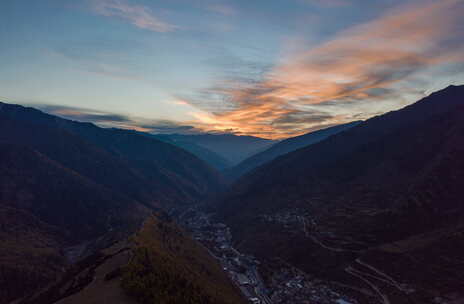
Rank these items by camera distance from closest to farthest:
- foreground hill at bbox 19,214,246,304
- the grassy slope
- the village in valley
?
foreground hill at bbox 19,214,246,304 → the grassy slope → the village in valley

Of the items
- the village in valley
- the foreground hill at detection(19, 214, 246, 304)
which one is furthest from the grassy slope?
the village in valley

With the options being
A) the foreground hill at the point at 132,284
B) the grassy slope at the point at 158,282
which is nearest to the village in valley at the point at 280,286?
the grassy slope at the point at 158,282

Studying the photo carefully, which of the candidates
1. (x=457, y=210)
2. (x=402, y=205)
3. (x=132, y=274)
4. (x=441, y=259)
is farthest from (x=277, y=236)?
(x=132, y=274)

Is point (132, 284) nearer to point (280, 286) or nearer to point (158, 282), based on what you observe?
point (158, 282)

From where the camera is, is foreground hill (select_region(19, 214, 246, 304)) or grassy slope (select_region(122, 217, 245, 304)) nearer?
A: foreground hill (select_region(19, 214, 246, 304))

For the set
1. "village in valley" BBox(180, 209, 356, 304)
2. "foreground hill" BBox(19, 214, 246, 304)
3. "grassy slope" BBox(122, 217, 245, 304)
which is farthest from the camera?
"village in valley" BBox(180, 209, 356, 304)

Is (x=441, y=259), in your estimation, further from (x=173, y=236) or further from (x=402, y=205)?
(x=173, y=236)

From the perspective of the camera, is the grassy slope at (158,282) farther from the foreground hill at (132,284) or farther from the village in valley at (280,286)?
the village in valley at (280,286)

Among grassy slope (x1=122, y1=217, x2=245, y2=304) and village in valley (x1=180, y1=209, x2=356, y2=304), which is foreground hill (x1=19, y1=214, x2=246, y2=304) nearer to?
grassy slope (x1=122, y1=217, x2=245, y2=304)

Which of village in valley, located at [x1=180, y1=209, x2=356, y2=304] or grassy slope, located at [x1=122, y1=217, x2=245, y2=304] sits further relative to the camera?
village in valley, located at [x1=180, y1=209, x2=356, y2=304]

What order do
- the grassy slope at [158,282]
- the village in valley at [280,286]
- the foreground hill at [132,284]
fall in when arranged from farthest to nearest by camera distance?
1. the village in valley at [280,286]
2. the grassy slope at [158,282]
3. the foreground hill at [132,284]

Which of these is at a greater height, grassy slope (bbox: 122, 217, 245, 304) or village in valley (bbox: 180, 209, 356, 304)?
grassy slope (bbox: 122, 217, 245, 304)
